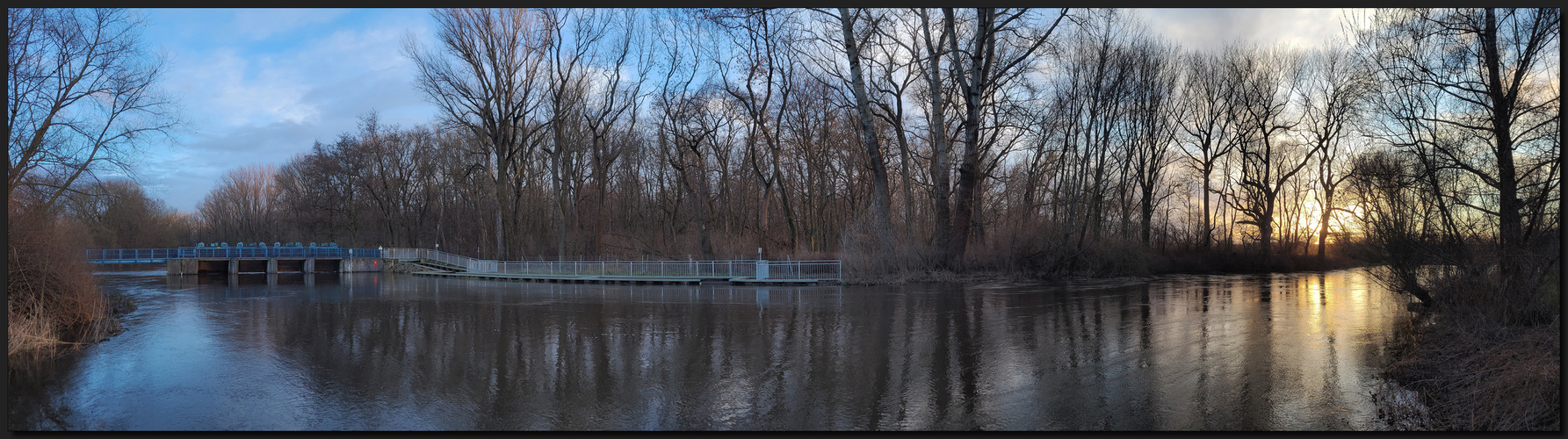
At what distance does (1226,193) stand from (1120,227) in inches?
563

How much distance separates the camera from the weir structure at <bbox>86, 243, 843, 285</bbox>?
25750 millimetres

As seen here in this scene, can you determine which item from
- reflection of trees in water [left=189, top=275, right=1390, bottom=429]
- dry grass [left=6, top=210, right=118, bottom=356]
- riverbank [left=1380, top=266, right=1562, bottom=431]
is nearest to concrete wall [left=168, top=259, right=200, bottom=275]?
reflection of trees in water [left=189, top=275, right=1390, bottom=429]

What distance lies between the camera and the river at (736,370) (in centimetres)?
614

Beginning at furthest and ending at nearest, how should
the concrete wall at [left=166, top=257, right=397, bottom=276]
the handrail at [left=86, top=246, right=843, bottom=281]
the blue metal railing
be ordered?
the blue metal railing, the concrete wall at [left=166, top=257, right=397, bottom=276], the handrail at [left=86, top=246, right=843, bottom=281]

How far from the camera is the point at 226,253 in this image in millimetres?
46094

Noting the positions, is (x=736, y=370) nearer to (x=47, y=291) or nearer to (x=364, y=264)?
(x=47, y=291)

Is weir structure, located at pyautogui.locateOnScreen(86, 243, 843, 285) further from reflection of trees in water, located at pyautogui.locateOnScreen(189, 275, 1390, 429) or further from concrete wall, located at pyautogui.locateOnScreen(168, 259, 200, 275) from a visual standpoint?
reflection of trees in water, located at pyautogui.locateOnScreen(189, 275, 1390, 429)

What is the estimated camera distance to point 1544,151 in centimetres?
862

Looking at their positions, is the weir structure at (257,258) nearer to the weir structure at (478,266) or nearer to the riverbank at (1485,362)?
the weir structure at (478,266)

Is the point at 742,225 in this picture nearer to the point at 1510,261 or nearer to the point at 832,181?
the point at 832,181

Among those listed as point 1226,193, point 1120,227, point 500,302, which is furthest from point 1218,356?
point 1226,193

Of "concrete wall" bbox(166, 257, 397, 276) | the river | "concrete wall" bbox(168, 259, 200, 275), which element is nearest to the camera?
the river

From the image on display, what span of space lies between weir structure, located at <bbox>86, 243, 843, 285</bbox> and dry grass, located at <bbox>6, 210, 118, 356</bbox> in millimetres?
4043

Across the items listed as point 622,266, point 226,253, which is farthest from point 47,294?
point 226,253
